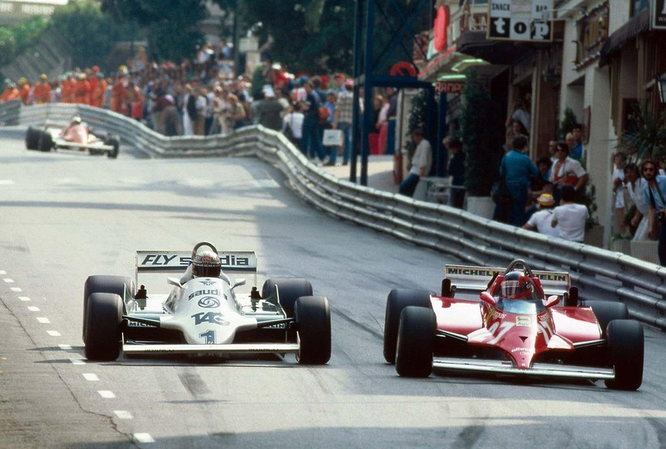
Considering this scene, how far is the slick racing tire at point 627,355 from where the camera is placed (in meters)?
11.1

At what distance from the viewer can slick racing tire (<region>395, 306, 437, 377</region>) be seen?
11195 mm

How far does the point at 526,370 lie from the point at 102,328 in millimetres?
3150

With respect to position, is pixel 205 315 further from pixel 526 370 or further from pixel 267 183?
pixel 267 183

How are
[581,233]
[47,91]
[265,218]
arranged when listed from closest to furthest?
[581,233] → [265,218] → [47,91]

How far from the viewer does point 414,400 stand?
1030cm

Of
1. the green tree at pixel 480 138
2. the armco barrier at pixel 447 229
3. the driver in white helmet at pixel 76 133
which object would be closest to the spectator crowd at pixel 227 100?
the armco barrier at pixel 447 229

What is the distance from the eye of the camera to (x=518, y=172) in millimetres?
22062

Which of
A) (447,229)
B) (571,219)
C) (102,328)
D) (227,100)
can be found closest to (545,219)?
(571,219)

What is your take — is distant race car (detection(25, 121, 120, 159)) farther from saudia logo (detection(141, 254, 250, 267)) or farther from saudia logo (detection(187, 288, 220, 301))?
saudia logo (detection(187, 288, 220, 301))

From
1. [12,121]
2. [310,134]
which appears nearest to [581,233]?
[310,134]

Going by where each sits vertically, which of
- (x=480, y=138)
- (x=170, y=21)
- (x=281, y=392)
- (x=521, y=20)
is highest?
(x=170, y=21)

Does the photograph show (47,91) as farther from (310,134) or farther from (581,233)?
(581,233)

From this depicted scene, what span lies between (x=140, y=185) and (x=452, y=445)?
23420 mm


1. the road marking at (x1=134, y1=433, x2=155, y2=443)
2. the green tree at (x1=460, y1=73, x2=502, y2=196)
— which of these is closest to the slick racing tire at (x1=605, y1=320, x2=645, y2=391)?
the road marking at (x1=134, y1=433, x2=155, y2=443)
